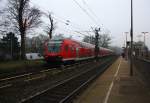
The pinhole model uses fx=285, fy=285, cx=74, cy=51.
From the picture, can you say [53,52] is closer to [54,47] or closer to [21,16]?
[54,47]

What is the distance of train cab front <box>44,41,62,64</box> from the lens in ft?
98.9

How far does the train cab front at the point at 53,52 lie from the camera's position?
30.1m

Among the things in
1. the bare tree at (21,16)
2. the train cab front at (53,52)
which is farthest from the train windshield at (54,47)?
the bare tree at (21,16)

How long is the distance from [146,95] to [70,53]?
19225mm

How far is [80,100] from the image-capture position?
12.7m

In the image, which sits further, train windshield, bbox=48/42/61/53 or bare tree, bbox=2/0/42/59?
bare tree, bbox=2/0/42/59

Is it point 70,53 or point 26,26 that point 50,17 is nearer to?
point 26,26

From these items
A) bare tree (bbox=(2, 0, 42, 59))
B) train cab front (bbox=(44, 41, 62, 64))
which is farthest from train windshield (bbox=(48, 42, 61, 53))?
bare tree (bbox=(2, 0, 42, 59))

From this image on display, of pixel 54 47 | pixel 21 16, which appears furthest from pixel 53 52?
pixel 21 16

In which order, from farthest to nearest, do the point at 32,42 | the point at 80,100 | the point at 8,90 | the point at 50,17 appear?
the point at 32,42 → the point at 50,17 → the point at 8,90 → the point at 80,100

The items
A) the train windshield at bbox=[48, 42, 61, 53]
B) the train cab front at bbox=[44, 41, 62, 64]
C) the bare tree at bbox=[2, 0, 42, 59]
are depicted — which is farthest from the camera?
the bare tree at bbox=[2, 0, 42, 59]

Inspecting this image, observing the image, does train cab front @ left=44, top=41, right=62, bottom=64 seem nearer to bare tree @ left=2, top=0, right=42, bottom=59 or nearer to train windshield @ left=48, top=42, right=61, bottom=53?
train windshield @ left=48, top=42, right=61, bottom=53

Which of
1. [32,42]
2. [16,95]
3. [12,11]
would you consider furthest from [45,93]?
[32,42]

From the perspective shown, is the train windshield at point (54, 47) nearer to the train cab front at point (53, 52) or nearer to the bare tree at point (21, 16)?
the train cab front at point (53, 52)
